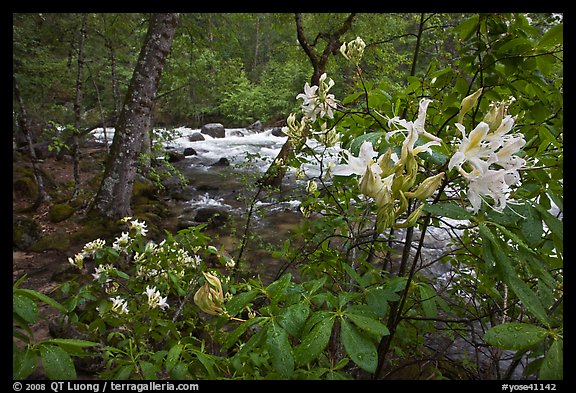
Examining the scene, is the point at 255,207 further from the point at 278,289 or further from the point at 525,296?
the point at 525,296

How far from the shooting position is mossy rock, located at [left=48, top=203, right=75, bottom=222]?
5941mm

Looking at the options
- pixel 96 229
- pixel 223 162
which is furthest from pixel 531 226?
pixel 223 162

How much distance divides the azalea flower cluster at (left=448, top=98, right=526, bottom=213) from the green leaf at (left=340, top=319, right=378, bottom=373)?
47 centimetres

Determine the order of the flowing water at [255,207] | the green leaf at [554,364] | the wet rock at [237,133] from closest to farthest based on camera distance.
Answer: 1. the green leaf at [554,364]
2. the flowing water at [255,207]
3. the wet rock at [237,133]

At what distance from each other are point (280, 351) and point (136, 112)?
5.39 m

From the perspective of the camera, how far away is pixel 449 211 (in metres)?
0.89

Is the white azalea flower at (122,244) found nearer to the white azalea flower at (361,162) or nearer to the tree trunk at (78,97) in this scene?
the white azalea flower at (361,162)

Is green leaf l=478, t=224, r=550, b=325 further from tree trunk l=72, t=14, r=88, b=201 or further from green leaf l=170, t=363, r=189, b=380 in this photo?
tree trunk l=72, t=14, r=88, b=201

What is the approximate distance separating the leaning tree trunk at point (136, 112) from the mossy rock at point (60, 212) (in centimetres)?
76

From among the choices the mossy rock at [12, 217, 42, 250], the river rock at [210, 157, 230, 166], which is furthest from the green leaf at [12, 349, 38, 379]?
the river rock at [210, 157, 230, 166]

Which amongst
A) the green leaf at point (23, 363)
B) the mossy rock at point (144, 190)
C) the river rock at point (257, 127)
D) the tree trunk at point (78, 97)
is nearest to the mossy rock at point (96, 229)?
the tree trunk at point (78, 97)

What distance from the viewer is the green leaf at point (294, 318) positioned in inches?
36.1
